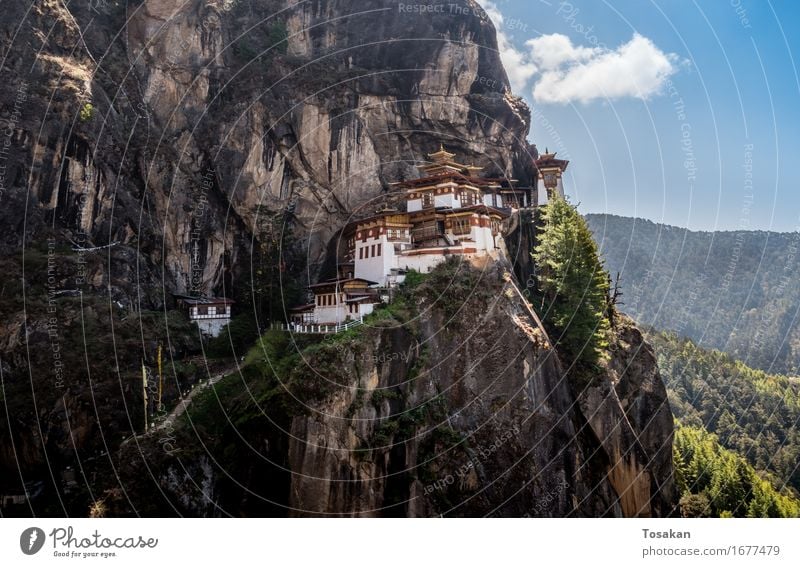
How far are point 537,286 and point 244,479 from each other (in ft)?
81.3

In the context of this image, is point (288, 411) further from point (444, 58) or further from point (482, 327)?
point (444, 58)

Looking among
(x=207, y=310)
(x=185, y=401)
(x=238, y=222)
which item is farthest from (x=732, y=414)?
(x=185, y=401)

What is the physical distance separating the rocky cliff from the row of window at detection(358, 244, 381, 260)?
7.12m

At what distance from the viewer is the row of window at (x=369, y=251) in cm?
4419

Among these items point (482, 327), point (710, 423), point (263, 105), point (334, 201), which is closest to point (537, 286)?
point (482, 327)

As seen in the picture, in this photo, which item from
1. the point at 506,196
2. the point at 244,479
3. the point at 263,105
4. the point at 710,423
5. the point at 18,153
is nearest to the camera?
the point at 244,479

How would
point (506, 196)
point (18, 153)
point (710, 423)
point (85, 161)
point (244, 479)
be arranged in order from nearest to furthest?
point (244, 479) → point (18, 153) → point (85, 161) → point (506, 196) → point (710, 423)

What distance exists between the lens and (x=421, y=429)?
3369 centimetres

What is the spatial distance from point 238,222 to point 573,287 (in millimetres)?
26811

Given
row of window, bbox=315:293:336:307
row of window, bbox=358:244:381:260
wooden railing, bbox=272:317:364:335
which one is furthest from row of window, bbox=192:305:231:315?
row of window, bbox=358:244:381:260

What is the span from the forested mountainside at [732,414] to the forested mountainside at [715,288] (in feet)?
74.8

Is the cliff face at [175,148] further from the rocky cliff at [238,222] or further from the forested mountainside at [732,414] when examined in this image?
the forested mountainside at [732,414]

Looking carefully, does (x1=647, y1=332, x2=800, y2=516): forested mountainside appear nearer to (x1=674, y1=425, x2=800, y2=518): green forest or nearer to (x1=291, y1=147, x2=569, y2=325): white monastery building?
(x1=674, y1=425, x2=800, y2=518): green forest

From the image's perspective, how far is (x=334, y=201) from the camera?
53.0 metres
